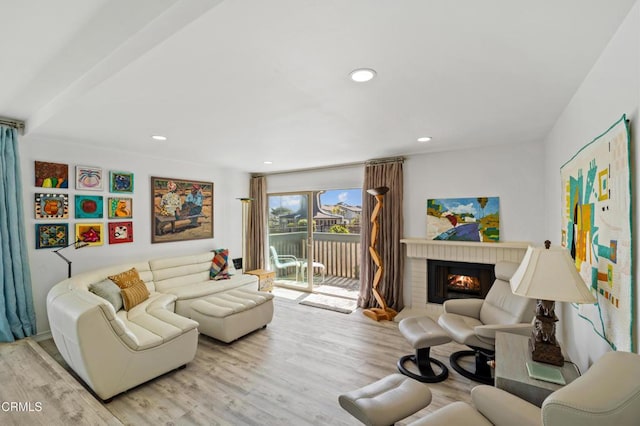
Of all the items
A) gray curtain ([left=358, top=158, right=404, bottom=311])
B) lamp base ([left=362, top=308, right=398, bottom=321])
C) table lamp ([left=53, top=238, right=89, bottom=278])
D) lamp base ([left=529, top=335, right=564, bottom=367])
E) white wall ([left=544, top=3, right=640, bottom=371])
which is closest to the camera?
white wall ([left=544, top=3, right=640, bottom=371])

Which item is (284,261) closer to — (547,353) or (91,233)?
(91,233)

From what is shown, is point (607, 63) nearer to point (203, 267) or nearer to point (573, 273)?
point (573, 273)

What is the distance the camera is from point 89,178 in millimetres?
3613

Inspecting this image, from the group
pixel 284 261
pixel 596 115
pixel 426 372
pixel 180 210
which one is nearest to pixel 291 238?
pixel 284 261

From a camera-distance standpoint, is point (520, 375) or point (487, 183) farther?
point (487, 183)

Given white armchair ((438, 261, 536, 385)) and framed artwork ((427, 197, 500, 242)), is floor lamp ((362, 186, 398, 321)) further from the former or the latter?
white armchair ((438, 261, 536, 385))

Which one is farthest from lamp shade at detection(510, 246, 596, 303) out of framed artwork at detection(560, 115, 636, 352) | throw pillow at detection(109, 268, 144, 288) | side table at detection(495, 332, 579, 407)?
throw pillow at detection(109, 268, 144, 288)

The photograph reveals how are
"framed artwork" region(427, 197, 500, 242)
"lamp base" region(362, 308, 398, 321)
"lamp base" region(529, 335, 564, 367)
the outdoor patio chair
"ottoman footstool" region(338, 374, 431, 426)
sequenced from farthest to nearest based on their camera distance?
the outdoor patio chair, "lamp base" region(362, 308, 398, 321), "framed artwork" region(427, 197, 500, 242), "lamp base" region(529, 335, 564, 367), "ottoman footstool" region(338, 374, 431, 426)

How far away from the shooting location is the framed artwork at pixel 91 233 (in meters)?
3.52

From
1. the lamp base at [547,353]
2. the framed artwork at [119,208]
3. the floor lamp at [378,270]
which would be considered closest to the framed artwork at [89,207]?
the framed artwork at [119,208]

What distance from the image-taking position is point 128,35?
4.85 ft

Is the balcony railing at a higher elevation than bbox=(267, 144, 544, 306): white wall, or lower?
lower

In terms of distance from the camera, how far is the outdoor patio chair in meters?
5.83

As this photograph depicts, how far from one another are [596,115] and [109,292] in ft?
14.9
